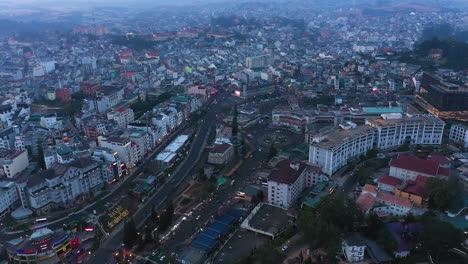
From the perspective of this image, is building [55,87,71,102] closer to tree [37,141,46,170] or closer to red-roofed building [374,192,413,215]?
tree [37,141,46,170]

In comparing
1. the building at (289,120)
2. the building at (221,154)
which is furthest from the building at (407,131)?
the building at (221,154)

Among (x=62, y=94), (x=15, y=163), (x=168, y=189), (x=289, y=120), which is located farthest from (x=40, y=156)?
(x=289, y=120)

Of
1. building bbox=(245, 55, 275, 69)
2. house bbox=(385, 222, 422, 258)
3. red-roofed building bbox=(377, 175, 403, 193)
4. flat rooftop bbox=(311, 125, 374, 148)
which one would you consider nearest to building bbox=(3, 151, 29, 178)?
flat rooftop bbox=(311, 125, 374, 148)

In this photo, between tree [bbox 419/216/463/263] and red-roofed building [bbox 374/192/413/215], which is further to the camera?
red-roofed building [bbox 374/192/413/215]

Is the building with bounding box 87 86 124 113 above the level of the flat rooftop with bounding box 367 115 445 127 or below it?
below

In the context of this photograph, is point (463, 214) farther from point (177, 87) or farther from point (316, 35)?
point (316, 35)

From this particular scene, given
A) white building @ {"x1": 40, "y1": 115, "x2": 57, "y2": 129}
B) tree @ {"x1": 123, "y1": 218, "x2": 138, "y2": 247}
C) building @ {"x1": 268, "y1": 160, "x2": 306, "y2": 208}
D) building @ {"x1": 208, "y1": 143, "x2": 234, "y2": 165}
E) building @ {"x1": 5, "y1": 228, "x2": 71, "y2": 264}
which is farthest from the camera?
white building @ {"x1": 40, "y1": 115, "x2": 57, "y2": 129}
